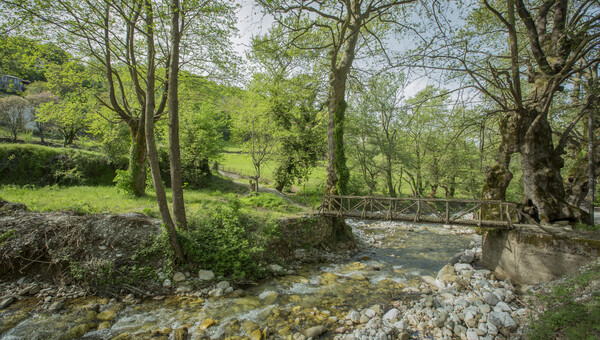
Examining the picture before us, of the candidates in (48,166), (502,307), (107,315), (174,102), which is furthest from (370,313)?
(48,166)

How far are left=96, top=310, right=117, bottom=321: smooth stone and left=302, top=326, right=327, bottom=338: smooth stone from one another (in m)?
4.40

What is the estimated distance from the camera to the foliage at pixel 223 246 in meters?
7.95

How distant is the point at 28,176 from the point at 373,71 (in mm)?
20778

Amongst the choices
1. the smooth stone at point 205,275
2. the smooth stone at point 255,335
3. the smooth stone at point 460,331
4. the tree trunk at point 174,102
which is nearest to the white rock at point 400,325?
the smooth stone at point 460,331

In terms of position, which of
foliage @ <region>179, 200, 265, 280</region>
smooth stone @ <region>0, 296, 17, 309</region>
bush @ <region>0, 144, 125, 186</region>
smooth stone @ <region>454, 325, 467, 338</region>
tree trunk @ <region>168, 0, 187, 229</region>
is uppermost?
tree trunk @ <region>168, 0, 187, 229</region>

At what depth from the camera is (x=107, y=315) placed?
5.79 m

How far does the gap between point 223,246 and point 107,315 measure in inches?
127

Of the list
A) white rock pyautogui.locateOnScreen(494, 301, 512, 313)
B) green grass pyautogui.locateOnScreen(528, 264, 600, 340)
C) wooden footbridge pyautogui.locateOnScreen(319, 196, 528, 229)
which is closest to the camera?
green grass pyautogui.locateOnScreen(528, 264, 600, 340)

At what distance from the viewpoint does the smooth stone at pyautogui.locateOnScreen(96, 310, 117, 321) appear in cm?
568

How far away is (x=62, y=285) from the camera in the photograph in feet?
21.2

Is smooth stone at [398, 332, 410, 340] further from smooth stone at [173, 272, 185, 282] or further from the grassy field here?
the grassy field

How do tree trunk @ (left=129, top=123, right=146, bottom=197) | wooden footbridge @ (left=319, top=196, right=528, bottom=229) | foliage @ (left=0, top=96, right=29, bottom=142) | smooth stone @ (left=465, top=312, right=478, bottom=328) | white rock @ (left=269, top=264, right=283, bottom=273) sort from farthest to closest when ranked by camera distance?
foliage @ (left=0, top=96, right=29, bottom=142), tree trunk @ (left=129, top=123, right=146, bottom=197), wooden footbridge @ (left=319, top=196, right=528, bottom=229), white rock @ (left=269, top=264, right=283, bottom=273), smooth stone @ (left=465, top=312, right=478, bottom=328)

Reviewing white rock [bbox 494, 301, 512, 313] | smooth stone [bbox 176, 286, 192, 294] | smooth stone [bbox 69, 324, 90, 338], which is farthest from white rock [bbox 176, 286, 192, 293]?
white rock [bbox 494, 301, 512, 313]

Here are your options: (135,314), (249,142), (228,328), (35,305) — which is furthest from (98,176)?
(228,328)
